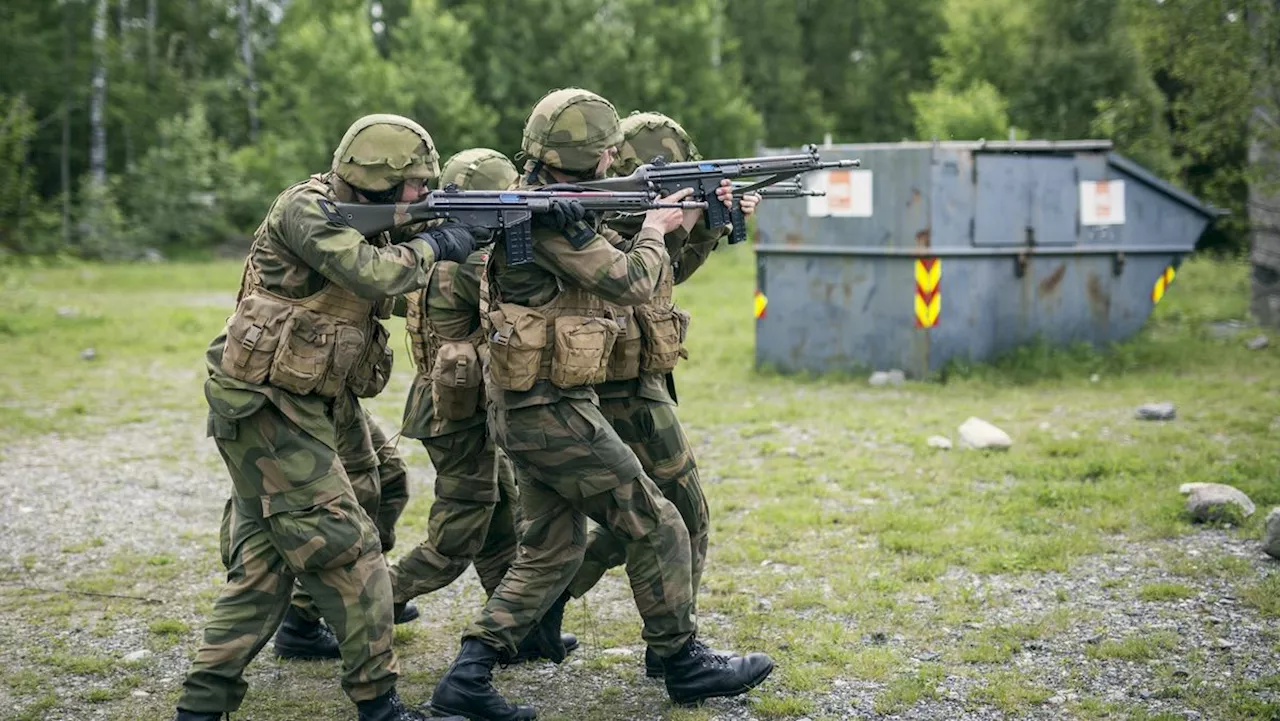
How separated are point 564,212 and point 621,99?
90.2 feet

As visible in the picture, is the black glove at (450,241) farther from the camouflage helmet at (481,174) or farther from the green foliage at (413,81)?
the green foliage at (413,81)

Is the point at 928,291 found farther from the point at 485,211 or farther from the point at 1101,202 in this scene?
the point at 485,211

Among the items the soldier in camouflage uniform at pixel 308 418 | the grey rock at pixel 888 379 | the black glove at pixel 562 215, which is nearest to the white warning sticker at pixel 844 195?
the grey rock at pixel 888 379

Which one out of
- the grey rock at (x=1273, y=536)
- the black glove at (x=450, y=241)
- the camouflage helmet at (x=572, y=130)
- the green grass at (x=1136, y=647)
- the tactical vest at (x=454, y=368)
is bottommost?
the green grass at (x=1136, y=647)

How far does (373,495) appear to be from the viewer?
18.0 ft

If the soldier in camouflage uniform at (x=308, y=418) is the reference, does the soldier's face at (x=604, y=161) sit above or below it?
above

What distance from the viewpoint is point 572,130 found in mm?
4953

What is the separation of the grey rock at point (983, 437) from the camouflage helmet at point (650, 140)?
4.10 metres

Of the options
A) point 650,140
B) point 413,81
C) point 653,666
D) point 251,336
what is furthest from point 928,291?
point 413,81

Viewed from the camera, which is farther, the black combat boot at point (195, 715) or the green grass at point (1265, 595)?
the green grass at point (1265, 595)

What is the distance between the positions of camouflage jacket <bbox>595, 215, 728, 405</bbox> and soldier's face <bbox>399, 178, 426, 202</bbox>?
0.87 meters

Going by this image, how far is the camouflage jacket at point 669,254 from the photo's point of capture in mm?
5270

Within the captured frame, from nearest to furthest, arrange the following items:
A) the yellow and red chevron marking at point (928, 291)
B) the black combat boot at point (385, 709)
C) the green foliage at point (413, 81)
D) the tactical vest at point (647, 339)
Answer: the black combat boot at point (385, 709) < the tactical vest at point (647, 339) < the yellow and red chevron marking at point (928, 291) < the green foliage at point (413, 81)

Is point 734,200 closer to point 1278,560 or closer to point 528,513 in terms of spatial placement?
point 528,513
